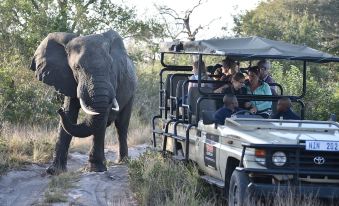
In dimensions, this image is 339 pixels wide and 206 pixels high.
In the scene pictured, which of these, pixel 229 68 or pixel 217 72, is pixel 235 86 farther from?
pixel 217 72

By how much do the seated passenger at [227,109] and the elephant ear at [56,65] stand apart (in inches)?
190

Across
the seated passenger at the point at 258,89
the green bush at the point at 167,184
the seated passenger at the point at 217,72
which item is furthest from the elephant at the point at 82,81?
the seated passenger at the point at 258,89

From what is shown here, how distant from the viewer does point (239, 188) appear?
864 centimetres

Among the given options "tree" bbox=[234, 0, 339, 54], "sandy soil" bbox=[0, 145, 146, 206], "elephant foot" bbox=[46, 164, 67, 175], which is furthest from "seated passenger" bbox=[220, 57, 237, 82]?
"tree" bbox=[234, 0, 339, 54]

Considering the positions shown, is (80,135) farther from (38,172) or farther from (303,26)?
(303,26)

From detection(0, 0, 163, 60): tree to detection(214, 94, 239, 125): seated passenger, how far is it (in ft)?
41.4

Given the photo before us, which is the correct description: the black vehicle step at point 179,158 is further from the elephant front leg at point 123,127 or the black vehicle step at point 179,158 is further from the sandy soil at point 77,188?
the elephant front leg at point 123,127

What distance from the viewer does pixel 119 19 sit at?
25.8 m

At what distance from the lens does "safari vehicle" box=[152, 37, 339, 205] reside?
8.58 metres

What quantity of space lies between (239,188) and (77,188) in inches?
169

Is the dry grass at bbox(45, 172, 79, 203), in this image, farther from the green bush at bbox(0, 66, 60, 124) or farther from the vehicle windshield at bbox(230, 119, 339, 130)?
the green bush at bbox(0, 66, 60, 124)

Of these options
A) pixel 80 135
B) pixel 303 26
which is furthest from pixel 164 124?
pixel 303 26

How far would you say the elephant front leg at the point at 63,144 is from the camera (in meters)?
14.6

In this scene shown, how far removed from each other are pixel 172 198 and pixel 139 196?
714mm
